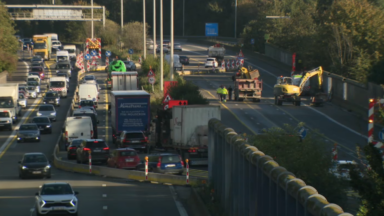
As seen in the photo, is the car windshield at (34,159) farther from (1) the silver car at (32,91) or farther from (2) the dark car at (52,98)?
(1) the silver car at (32,91)

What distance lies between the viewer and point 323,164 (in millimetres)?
17203

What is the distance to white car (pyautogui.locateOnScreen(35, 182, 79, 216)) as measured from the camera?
814 inches

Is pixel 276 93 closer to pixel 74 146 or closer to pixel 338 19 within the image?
pixel 338 19

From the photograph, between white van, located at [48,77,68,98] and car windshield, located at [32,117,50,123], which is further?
white van, located at [48,77,68,98]

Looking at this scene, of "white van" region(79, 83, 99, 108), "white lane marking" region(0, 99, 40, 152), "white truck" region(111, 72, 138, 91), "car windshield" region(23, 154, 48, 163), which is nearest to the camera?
"car windshield" region(23, 154, 48, 163)

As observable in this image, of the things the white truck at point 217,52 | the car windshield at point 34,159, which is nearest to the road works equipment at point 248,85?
A: the car windshield at point 34,159

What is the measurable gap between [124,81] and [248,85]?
1069 cm

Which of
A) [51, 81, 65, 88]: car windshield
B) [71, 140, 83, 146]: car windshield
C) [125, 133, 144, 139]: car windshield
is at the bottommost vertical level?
[71, 140, 83, 146]: car windshield

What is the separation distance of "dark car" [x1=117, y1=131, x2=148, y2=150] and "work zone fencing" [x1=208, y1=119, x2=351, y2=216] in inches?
705

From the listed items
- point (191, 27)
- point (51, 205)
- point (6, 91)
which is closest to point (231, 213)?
point (51, 205)

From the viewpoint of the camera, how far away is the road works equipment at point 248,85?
2255 inches

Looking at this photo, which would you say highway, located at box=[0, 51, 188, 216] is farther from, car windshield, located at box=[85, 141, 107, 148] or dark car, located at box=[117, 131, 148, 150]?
dark car, located at box=[117, 131, 148, 150]

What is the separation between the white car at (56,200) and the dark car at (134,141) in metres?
18.0

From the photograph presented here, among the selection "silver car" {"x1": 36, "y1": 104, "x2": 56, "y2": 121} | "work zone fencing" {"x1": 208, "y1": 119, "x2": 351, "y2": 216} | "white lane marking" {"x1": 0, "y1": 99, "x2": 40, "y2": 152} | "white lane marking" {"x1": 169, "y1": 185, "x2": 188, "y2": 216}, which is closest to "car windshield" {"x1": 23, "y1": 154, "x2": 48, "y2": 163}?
"white lane marking" {"x1": 169, "y1": 185, "x2": 188, "y2": 216}
